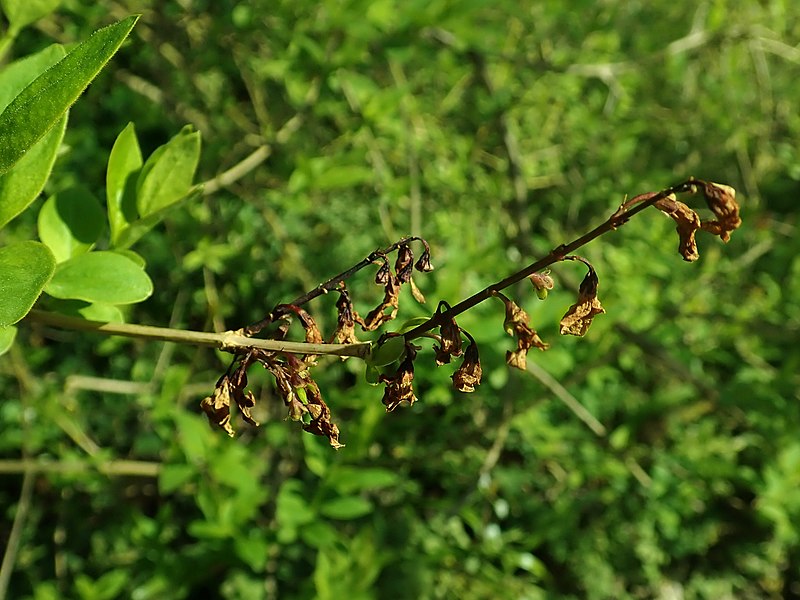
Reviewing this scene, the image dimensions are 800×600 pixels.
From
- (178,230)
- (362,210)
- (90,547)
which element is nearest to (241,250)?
(178,230)

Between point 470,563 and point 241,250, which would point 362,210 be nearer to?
point 241,250

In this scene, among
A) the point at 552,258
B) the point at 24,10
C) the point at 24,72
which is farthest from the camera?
the point at 24,10

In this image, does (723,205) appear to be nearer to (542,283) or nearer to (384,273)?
(542,283)

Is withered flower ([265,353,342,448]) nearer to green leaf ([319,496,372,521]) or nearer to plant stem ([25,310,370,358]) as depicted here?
plant stem ([25,310,370,358])

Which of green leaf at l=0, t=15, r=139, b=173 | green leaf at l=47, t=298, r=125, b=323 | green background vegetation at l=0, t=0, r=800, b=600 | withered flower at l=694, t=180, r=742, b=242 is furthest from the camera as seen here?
green background vegetation at l=0, t=0, r=800, b=600

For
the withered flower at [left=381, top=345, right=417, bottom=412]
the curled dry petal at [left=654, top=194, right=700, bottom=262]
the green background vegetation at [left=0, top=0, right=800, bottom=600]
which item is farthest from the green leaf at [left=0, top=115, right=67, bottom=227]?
the green background vegetation at [left=0, top=0, right=800, bottom=600]

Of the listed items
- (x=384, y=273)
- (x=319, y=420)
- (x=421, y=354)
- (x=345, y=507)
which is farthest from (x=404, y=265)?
(x=345, y=507)

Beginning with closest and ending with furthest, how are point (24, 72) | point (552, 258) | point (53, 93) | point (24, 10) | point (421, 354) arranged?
point (53, 93), point (552, 258), point (24, 72), point (24, 10), point (421, 354)
